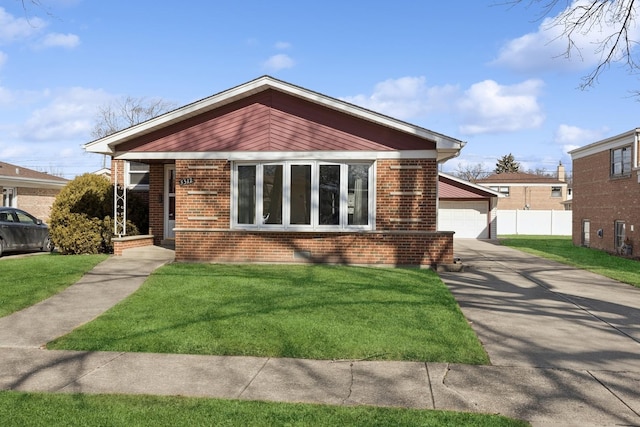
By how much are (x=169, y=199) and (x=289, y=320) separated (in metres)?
9.60

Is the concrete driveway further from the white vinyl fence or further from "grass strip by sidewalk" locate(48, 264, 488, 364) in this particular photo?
the white vinyl fence

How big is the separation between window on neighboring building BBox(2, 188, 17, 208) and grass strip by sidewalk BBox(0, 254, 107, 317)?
16.6 m

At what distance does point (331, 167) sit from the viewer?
1306 centimetres

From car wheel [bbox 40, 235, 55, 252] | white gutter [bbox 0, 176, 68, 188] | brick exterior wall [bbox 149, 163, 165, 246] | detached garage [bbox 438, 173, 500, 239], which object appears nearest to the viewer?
brick exterior wall [bbox 149, 163, 165, 246]

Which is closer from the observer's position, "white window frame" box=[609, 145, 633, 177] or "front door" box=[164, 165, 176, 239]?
"front door" box=[164, 165, 176, 239]

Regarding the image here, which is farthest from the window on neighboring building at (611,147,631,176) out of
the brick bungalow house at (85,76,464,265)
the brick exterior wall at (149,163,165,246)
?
the brick exterior wall at (149,163,165,246)

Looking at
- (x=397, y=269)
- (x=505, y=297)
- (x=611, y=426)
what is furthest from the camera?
(x=397, y=269)

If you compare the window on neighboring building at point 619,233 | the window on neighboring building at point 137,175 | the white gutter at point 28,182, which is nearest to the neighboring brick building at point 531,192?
the window on neighboring building at point 619,233

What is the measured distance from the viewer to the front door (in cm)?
1583

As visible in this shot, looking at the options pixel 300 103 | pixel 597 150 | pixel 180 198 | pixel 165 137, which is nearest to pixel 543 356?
pixel 300 103

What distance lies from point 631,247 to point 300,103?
48.6ft

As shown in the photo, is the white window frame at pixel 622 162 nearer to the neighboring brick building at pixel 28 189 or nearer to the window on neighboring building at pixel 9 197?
the neighboring brick building at pixel 28 189

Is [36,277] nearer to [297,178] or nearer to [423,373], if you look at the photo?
[297,178]

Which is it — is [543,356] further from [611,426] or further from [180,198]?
[180,198]
